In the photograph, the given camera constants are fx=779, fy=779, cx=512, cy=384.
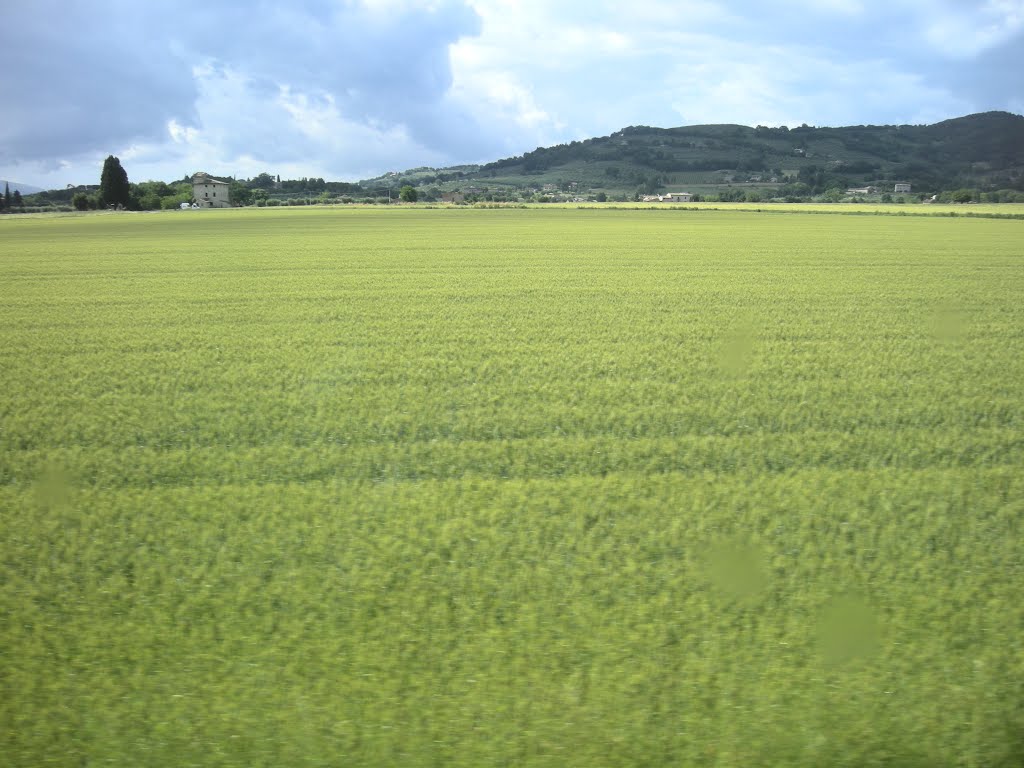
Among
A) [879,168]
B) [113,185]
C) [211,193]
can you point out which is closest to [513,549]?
[113,185]

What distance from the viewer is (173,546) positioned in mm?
6324

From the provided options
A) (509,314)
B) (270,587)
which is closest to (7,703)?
(270,587)

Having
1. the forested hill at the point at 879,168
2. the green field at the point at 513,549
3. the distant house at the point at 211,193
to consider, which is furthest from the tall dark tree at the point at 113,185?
the green field at the point at 513,549

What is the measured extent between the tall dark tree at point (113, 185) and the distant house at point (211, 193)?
18555 mm

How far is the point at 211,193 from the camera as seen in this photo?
13125 cm

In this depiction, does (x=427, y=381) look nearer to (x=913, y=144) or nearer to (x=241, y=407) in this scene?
(x=241, y=407)

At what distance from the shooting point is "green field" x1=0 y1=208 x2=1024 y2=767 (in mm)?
4281

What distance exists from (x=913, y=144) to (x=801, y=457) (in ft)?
695

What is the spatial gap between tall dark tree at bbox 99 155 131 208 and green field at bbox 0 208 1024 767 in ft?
351

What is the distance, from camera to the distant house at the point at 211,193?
130 m

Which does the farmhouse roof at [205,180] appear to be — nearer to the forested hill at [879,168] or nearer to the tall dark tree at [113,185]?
the tall dark tree at [113,185]

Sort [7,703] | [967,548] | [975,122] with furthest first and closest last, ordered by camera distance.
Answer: [975,122] → [967,548] → [7,703]

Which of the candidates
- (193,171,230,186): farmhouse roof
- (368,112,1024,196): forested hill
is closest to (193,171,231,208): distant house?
(193,171,230,186): farmhouse roof

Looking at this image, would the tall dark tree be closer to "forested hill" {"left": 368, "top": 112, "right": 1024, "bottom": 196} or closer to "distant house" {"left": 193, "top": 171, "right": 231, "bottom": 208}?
"distant house" {"left": 193, "top": 171, "right": 231, "bottom": 208}
